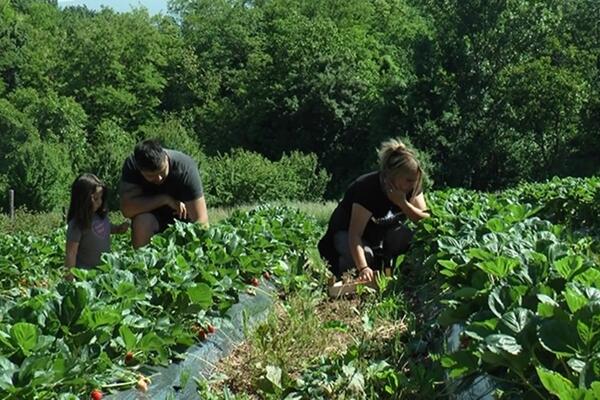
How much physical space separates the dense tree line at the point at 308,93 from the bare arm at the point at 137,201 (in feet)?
78.4

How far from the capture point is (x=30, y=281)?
8.25 meters

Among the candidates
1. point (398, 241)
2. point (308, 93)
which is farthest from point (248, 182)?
point (398, 241)

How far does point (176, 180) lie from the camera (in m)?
6.43

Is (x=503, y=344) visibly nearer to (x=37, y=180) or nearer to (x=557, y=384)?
(x=557, y=384)

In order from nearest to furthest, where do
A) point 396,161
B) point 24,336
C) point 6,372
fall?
point 6,372, point 24,336, point 396,161

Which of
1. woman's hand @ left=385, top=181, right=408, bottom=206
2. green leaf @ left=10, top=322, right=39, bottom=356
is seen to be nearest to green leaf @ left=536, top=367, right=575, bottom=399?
green leaf @ left=10, top=322, right=39, bottom=356

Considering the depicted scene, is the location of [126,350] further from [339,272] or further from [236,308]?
[339,272]

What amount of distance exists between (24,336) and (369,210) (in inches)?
140

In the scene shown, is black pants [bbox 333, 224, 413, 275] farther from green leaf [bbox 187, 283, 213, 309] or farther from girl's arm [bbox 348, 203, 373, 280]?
green leaf [bbox 187, 283, 213, 309]

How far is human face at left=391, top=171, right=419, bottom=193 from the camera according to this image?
5.91 metres

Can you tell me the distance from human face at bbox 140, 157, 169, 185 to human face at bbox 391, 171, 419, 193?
1646mm

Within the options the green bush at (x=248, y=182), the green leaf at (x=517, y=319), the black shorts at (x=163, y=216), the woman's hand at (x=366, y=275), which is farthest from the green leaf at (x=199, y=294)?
the green bush at (x=248, y=182)

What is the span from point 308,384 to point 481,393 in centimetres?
112

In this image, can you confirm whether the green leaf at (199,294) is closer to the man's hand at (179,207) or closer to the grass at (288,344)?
the grass at (288,344)
